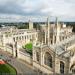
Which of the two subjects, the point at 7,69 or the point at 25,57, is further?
the point at 25,57

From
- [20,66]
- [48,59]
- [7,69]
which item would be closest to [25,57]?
[20,66]

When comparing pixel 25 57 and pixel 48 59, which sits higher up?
pixel 48 59

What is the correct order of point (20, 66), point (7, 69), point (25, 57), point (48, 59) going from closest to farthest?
point (48, 59), point (7, 69), point (20, 66), point (25, 57)

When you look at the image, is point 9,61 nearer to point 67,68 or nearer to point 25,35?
point 67,68

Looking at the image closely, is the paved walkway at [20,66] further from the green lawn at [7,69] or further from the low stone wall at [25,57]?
the green lawn at [7,69]

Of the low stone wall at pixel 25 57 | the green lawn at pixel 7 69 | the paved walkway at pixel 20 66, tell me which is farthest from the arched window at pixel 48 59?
the green lawn at pixel 7 69

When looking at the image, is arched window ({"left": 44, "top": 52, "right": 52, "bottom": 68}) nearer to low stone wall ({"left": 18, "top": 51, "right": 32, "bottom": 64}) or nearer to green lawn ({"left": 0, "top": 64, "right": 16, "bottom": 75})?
low stone wall ({"left": 18, "top": 51, "right": 32, "bottom": 64})

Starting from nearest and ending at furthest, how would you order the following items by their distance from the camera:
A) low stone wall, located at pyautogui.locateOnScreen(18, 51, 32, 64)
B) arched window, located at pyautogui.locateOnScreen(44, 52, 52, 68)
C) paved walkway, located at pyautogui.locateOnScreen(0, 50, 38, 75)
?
1. arched window, located at pyautogui.locateOnScreen(44, 52, 52, 68)
2. paved walkway, located at pyautogui.locateOnScreen(0, 50, 38, 75)
3. low stone wall, located at pyautogui.locateOnScreen(18, 51, 32, 64)

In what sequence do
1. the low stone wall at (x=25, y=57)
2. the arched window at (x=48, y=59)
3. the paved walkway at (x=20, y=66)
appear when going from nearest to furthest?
the arched window at (x=48, y=59) → the paved walkway at (x=20, y=66) → the low stone wall at (x=25, y=57)

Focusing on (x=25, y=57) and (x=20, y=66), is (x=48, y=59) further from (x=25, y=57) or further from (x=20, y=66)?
(x=25, y=57)

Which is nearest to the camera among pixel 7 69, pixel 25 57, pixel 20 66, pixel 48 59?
pixel 48 59

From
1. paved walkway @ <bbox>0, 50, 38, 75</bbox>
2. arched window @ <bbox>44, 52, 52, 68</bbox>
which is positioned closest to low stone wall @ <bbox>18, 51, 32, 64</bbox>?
paved walkway @ <bbox>0, 50, 38, 75</bbox>
